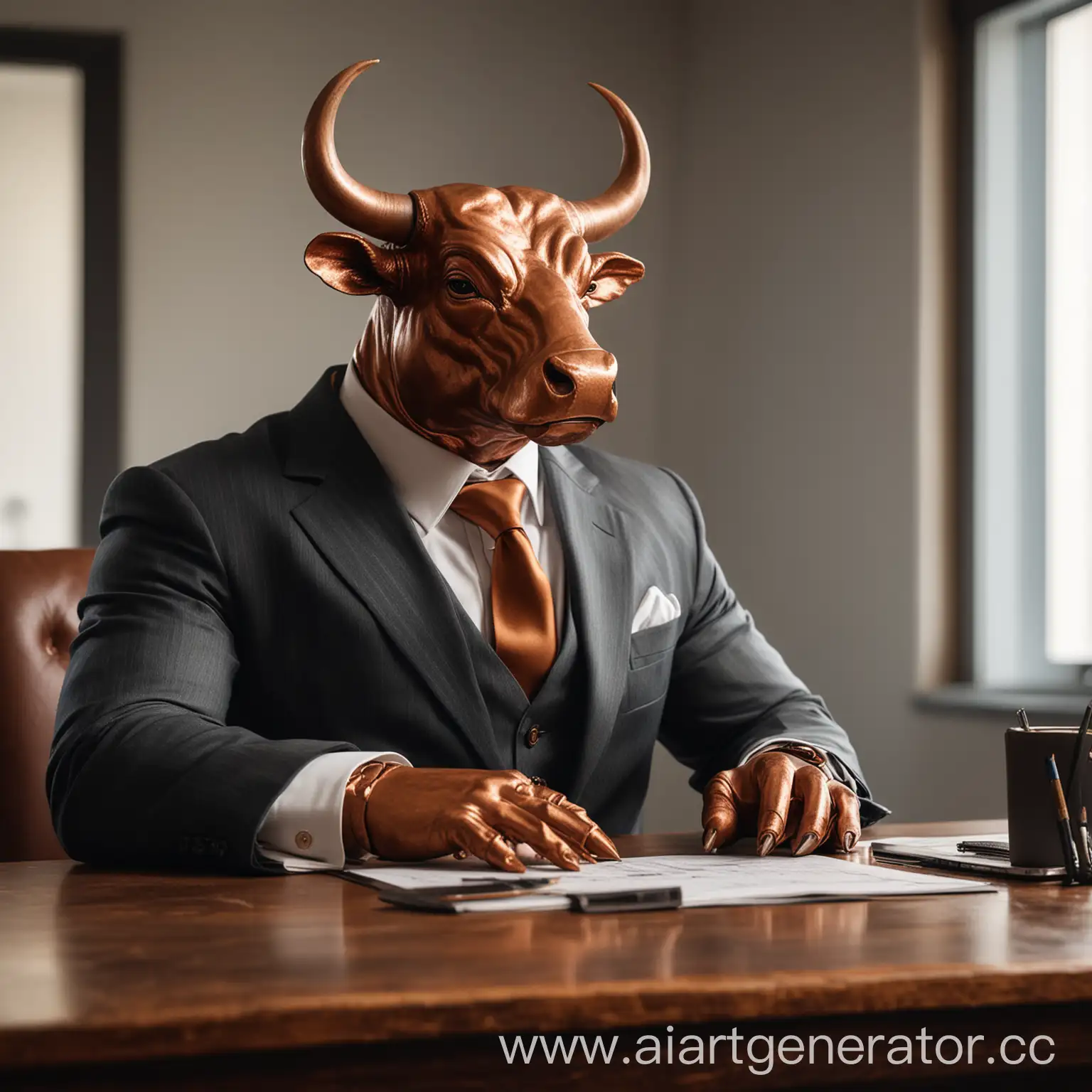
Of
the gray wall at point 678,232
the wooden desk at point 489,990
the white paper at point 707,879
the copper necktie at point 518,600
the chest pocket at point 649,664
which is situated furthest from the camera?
the gray wall at point 678,232

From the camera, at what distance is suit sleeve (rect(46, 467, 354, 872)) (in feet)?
3.92

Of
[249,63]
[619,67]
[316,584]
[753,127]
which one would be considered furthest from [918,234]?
[316,584]

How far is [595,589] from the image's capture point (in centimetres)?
158

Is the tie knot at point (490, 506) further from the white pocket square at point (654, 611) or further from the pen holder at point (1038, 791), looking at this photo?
the pen holder at point (1038, 791)

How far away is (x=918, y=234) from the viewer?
3070 millimetres

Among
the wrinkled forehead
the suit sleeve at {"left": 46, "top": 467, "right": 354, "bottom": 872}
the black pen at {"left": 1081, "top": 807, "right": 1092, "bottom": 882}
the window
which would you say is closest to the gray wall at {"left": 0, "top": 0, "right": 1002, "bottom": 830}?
the window

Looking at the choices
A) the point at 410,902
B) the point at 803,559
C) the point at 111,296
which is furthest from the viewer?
the point at 111,296

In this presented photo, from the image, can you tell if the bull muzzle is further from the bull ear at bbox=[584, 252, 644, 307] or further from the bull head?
the bull ear at bbox=[584, 252, 644, 307]

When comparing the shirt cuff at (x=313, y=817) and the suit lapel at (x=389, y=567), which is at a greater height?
the suit lapel at (x=389, y=567)

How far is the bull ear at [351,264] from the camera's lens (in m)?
1.52

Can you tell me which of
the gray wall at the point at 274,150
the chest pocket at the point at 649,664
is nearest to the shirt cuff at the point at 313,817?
the chest pocket at the point at 649,664

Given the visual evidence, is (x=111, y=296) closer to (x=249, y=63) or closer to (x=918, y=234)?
(x=249, y=63)

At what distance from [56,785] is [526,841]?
1.57ft

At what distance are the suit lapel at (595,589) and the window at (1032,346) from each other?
1.54 m
